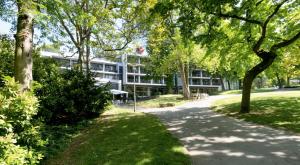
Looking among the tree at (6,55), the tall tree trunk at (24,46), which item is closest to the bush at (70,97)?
the tree at (6,55)

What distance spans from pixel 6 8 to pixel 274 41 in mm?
13376

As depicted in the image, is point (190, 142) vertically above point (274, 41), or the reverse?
point (274, 41)

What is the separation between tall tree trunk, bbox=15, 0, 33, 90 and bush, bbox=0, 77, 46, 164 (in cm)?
178

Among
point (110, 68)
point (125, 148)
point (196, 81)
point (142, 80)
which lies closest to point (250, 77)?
point (125, 148)

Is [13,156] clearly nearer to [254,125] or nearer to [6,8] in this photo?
[6,8]

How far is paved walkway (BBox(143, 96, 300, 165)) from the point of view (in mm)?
6801

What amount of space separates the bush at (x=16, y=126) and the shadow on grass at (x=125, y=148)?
5.22 feet

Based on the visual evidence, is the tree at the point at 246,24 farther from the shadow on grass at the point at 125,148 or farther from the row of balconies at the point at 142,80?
the row of balconies at the point at 142,80

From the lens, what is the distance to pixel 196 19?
1300 cm

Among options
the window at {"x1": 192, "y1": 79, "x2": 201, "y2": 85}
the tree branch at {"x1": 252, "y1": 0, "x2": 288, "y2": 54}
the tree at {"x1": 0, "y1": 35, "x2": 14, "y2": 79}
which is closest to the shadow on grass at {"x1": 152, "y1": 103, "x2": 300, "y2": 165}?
the tree branch at {"x1": 252, "y1": 0, "x2": 288, "y2": 54}

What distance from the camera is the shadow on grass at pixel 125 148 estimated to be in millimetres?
6996

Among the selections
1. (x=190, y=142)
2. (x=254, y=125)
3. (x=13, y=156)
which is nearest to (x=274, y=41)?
(x=254, y=125)

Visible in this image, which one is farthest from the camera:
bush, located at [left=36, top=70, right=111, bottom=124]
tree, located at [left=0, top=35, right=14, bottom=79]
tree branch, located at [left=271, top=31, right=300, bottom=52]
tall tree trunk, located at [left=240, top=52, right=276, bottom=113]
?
tall tree trunk, located at [left=240, top=52, right=276, bottom=113]

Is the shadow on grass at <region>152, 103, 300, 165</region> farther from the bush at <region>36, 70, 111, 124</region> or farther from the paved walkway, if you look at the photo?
the bush at <region>36, 70, 111, 124</region>
